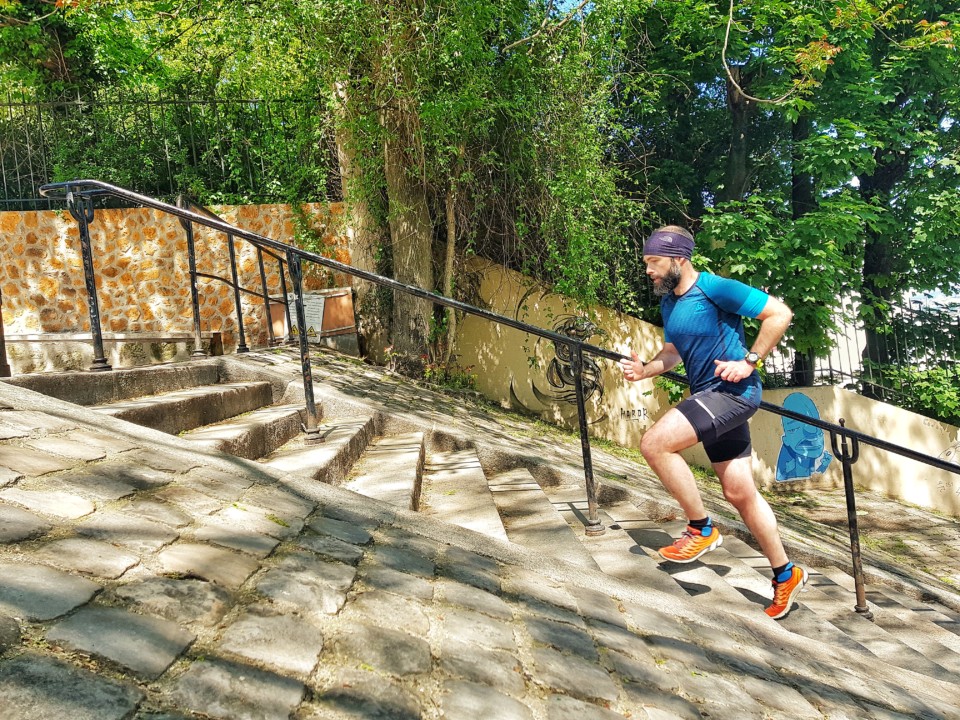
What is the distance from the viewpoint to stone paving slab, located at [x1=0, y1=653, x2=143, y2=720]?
1.20 meters

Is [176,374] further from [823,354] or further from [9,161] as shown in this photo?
[823,354]

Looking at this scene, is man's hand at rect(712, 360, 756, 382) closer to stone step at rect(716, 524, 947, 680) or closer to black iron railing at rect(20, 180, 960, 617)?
black iron railing at rect(20, 180, 960, 617)

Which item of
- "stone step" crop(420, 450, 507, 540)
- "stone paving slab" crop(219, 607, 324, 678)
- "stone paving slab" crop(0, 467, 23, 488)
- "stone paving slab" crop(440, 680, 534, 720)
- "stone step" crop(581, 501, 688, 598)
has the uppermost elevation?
"stone paving slab" crop(0, 467, 23, 488)

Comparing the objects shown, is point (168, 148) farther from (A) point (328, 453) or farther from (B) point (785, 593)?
(B) point (785, 593)

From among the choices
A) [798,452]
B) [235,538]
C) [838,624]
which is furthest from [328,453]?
[798,452]

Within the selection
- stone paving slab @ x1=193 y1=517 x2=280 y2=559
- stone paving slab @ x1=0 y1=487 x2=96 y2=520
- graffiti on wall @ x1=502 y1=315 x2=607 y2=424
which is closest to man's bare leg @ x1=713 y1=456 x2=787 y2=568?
stone paving slab @ x1=193 y1=517 x2=280 y2=559

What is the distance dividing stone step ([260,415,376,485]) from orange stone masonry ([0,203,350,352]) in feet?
17.1

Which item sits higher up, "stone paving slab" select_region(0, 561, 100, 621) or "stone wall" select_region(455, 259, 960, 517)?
"stone paving slab" select_region(0, 561, 100, 621)

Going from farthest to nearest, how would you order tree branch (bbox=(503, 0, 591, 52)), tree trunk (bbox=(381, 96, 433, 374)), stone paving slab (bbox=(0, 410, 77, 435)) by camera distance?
tree trunk (bbox=(381, 96, 433, 374)), tree branch (bbox=(503, 0, 591, 52)), stone paving slab (bbox=(0, 410, 77, 435))

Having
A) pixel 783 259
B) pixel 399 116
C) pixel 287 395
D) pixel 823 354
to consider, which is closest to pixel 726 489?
pixel 287 395

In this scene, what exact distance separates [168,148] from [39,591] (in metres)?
9.97

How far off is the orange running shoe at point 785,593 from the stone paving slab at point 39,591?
283 cm

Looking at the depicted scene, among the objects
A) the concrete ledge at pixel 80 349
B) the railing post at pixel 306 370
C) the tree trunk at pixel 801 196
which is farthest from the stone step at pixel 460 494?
the tree trunk at pixel 801 196

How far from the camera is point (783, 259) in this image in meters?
9.70
